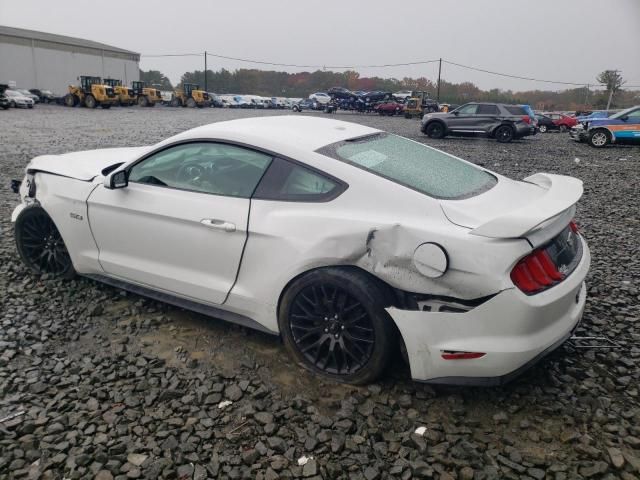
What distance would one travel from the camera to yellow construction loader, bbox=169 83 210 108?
40.7 m

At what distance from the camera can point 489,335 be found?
7.75 ft

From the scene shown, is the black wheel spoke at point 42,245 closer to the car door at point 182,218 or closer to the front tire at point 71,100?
the car door at point 182,218

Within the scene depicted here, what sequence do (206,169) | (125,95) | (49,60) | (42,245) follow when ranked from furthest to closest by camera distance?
(49,60)
(125,95)
(42,245)
(206,169)

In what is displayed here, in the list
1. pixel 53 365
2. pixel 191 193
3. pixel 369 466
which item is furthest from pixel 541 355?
pixel 53 365

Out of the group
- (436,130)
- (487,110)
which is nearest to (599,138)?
(487,110)

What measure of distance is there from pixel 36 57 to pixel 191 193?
192ft

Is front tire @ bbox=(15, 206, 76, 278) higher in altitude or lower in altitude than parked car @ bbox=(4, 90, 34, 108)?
lower

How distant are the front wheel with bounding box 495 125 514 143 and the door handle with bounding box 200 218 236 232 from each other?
16348 millimetres

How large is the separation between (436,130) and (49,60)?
4953 centimetres

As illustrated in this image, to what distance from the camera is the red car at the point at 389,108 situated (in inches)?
1411

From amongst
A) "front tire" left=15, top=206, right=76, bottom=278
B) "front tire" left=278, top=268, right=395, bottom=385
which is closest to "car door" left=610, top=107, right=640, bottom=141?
"front tire" left=278, top=268, right=395, bottom=385

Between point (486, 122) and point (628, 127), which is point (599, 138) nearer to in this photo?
point (628, 127)

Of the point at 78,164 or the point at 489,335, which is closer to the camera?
the point at 489,335

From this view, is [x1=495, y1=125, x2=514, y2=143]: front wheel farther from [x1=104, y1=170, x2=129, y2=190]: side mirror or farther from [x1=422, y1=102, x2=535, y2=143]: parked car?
[x1=104, y1=170, x2=129, y2=190]: side mirror
